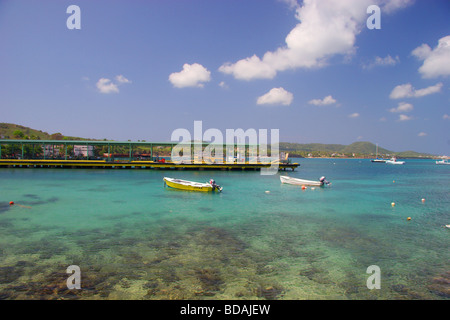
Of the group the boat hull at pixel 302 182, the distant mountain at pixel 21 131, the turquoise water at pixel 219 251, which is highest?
the distant mountain at pixel 21 131

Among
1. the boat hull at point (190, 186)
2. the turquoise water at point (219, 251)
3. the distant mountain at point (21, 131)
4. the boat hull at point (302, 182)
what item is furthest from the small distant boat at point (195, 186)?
the distant mountain at point (21, 131)

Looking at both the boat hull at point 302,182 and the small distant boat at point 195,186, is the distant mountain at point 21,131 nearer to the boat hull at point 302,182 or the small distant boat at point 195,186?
the small distant boat at point 195,186

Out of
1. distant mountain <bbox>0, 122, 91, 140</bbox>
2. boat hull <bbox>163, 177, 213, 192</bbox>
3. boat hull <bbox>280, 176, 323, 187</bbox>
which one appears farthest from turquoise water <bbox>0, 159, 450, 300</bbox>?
distant mountain <bbox>0, 122, 91, 140</bbox>

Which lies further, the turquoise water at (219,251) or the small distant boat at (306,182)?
the small distant boat at (306,182)

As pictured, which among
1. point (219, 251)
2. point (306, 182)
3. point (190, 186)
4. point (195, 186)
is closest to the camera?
point (219, 251)

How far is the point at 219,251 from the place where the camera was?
392 inches

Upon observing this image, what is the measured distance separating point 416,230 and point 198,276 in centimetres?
1258

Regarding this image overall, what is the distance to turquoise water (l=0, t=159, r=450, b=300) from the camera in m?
7.16

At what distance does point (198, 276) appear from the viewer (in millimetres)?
7828

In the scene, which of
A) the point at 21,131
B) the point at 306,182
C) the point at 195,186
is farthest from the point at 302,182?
the point at 21,131

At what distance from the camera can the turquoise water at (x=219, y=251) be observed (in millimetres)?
7164

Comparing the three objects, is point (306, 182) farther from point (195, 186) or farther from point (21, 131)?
point (21, 131)

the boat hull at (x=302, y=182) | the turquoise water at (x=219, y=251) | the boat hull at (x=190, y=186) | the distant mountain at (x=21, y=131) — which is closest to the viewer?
the turquoise water at (x=219, y=251)

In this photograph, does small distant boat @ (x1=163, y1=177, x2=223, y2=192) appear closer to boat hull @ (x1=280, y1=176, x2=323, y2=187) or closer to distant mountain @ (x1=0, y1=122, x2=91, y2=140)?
boat hull @ (x1=280, y1=176, x2=323, y2=187)
